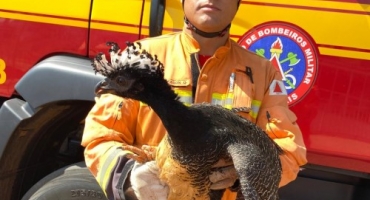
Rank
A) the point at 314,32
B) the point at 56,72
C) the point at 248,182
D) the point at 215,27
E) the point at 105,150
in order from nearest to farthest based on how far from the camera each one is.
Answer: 1. the point at 248,182
2. the point at 105,150
3. the point at 215,27
4. the point at 314,32
5. the point at 56,72

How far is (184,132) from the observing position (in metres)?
2.23

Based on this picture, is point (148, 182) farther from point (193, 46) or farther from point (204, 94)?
point (193, 46)

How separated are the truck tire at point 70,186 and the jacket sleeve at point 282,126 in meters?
1.07

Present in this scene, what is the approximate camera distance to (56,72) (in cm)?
343

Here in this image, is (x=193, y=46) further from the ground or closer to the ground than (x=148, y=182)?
further from the ground

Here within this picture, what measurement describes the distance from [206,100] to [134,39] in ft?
2.72

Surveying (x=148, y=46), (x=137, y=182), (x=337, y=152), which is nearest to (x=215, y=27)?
(x=148, y=46)

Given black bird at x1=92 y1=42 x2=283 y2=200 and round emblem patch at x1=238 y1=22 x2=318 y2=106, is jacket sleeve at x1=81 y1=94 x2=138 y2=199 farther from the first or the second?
round emblem patch at x1=238 y1=22 x2=318 y2=106

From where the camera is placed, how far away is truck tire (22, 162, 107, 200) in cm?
338

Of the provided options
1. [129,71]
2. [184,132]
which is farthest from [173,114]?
[129,71]

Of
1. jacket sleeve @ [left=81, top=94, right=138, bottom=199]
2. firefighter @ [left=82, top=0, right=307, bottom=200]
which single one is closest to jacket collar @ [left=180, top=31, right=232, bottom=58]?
firefighter @ [left=82, top=0, right=307, bottom=200]

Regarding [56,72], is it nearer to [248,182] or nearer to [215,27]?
[215,27]

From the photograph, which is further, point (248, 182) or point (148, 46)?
point (148, 46)

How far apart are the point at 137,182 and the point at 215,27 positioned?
73cm
